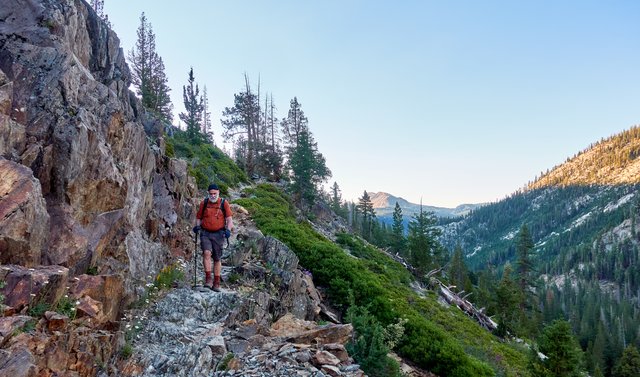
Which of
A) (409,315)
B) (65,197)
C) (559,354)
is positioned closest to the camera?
(65,197)

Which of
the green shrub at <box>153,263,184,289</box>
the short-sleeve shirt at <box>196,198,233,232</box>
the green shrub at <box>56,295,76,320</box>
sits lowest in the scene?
the green shrub at <box>56,295,76,320</box>

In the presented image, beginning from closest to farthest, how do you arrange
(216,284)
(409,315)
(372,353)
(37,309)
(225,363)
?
(37,309) → (225,363) → (372,353) → (216,284) → (409,315)

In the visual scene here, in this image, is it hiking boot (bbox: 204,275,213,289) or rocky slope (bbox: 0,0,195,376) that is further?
hiking boot (bbox: 204,275,213,289)

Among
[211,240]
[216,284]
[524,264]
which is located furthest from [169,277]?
[524,264]

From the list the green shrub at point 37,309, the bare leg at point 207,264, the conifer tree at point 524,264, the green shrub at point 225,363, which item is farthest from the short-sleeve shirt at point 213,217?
the conifer tree at point 524,264

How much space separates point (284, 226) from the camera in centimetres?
2120

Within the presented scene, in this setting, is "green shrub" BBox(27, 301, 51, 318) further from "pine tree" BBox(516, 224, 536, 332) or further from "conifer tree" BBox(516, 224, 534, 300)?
"conifer tree" BBox(516, 224, 534, 300)

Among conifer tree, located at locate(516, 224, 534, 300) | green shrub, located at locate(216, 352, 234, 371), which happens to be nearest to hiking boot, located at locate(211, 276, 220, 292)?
green shrub, located at locate(216, 352, 234, 371)

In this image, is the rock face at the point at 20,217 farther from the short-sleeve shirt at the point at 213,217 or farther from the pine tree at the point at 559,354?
the pine tree at the point at 559,354

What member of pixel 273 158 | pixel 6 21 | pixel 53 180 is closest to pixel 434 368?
pixel 53 180

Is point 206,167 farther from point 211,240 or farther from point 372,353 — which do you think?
point 372,353

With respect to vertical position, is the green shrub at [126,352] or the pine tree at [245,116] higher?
the pine tree at [245,116]

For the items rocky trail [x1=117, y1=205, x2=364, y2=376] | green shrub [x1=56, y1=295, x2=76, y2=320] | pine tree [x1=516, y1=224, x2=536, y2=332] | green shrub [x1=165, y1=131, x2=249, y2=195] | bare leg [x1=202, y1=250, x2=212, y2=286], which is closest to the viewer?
green shrub [x1=56, y1=295, x2=76, y2=320]

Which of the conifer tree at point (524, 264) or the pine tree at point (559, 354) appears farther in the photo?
the conifer tree at point (524, 264)
